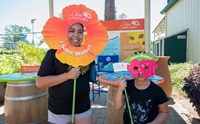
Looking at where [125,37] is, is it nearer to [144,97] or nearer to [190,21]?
[144,97]

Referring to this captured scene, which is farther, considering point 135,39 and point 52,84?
point 135,39

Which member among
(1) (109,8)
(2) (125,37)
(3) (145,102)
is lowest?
(3) (145,102)

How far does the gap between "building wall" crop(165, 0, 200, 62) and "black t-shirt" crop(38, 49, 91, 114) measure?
845 centimetres

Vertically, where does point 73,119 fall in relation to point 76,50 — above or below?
below

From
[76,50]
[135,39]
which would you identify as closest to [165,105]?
[76,50]

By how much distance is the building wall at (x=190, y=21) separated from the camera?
9.02m

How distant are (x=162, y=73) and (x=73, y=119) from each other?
3.58 meters

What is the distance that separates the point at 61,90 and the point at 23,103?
47.1 inches

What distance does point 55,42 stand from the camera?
1.70 m

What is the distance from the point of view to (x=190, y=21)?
9992mm

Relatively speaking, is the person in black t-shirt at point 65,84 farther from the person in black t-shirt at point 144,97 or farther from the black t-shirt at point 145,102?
the black t-shirt at point 145,102

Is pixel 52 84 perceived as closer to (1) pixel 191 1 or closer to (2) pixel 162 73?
(2) pixel 162 73

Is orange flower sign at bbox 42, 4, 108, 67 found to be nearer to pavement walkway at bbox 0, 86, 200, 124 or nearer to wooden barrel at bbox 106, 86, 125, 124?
wooden barrel at bbox 106, 86, 125, 124

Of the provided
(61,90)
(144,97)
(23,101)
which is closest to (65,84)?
(61,90)
